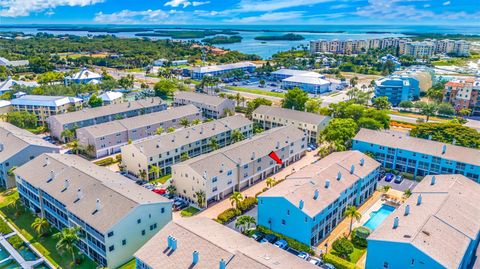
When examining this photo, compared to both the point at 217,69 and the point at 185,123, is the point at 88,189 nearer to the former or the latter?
the point at 185,123

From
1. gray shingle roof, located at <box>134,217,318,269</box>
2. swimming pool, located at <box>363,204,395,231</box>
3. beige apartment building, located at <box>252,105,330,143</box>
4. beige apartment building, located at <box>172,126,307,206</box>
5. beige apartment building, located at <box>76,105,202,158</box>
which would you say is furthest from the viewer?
beige apartment building, located at <box>252,105,330,143</box>

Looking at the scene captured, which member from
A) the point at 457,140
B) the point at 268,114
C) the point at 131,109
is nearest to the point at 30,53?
the point at 131,109

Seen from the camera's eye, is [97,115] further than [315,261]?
Yes

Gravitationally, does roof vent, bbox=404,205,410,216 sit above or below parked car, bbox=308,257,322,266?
above

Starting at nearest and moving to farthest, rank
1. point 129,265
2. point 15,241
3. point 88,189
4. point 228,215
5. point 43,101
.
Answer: point 129,265, point 15,241, point 88,189, point 228,215, point 43,101

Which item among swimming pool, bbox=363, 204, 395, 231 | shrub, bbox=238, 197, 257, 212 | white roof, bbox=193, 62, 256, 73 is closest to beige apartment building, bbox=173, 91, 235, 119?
shrub, bbox=238, 197, 257, 212

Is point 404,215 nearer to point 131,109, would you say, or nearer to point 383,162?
point 383,162

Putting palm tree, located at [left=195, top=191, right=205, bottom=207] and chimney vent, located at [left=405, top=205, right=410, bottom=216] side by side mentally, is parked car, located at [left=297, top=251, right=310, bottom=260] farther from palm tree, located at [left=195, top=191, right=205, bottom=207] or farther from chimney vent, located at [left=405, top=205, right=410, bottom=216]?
palm tree, located at [left=195, top=191, right=205, bottom=207]

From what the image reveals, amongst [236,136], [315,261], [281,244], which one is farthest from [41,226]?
[236,136]
